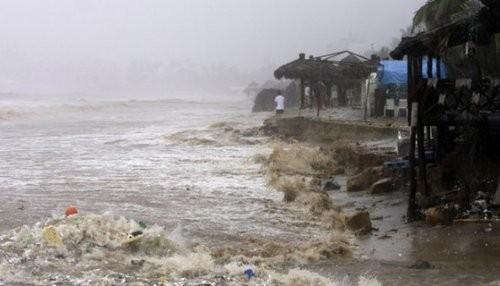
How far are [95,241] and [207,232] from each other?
2.01 metres

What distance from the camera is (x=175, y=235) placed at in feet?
31.1

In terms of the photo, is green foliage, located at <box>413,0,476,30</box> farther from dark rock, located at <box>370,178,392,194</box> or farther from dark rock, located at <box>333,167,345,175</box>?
dark rock, located at <box>370,178,392,194</box>

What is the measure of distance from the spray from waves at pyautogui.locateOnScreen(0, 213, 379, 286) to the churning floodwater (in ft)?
0.05

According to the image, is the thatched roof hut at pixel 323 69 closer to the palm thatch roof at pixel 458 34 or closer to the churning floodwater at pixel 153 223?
the churning floodwater at pixel 153 223

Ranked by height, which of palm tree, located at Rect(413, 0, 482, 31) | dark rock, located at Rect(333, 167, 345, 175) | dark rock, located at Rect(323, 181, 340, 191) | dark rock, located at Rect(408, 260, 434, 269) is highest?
palm tree, located at Rect(413, 0, 482, 31)

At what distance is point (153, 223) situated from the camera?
34.4 ft

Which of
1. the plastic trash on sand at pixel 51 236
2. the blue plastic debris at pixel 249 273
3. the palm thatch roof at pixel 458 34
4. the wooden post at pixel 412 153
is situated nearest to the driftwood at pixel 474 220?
the wooden post at pixel 412 153

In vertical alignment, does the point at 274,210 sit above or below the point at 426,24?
below

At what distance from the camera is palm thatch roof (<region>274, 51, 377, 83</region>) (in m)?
30.0

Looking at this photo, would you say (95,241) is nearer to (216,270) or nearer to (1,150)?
(216,270)

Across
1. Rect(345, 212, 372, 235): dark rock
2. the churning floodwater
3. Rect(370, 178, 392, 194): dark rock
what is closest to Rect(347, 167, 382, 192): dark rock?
Rect(370, 178, 392, 194): dark rock

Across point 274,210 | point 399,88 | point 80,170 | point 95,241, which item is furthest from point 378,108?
point 95,241

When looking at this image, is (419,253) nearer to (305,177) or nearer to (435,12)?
(305,177)

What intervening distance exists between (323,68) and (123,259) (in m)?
24.0
